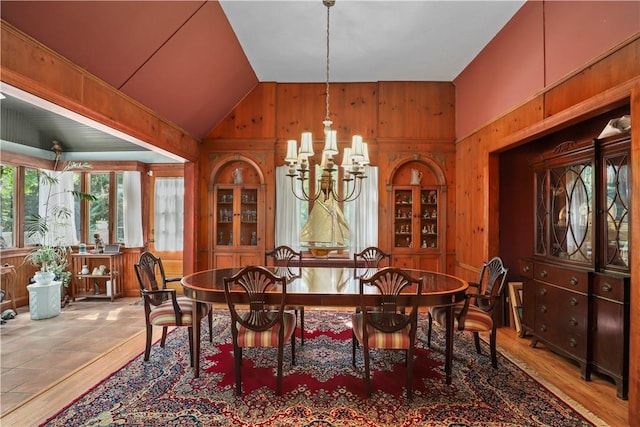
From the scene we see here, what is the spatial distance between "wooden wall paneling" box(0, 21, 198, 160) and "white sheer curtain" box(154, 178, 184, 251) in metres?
1.86

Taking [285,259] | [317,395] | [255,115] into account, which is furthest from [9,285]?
[317,395]

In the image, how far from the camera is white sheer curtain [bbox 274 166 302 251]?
17.2ft

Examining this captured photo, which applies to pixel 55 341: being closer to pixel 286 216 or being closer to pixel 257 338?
pixel 257 338

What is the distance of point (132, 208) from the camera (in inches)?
216

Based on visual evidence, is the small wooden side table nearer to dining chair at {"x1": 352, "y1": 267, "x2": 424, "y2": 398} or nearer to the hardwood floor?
the hardwood floor

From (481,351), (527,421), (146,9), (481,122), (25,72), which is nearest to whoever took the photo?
(527,421)

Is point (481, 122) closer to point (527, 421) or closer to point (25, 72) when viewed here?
point (527, 421)

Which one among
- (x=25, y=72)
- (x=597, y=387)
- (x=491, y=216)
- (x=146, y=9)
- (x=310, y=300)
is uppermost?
(x=146, y=9)

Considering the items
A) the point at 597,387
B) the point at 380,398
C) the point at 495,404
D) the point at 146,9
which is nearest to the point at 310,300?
the point at 380,398

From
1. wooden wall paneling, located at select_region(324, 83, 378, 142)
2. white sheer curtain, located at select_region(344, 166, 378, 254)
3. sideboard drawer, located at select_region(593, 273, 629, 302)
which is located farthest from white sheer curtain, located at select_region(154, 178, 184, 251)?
sideboard drawer, located at select_region(593, 273, 629, 302)

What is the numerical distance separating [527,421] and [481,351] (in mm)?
1081

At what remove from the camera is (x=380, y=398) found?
233 cm

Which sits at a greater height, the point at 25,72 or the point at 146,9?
the point at 146,9

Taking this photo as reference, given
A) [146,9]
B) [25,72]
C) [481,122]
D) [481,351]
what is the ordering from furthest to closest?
[481,122] < [481,351] < [146,9] < [25,72]
